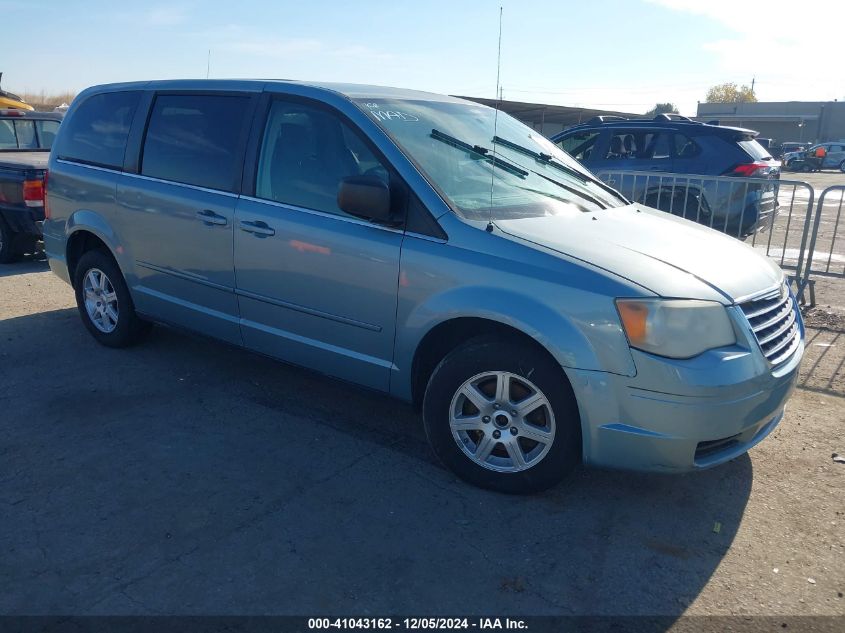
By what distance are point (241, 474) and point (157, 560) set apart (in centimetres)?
80

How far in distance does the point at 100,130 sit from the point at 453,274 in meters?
3.47

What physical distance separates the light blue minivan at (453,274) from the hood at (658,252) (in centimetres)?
2

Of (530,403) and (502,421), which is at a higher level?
(530,403)

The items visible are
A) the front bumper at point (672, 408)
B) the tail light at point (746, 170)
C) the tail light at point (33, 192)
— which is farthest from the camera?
the tail light at point (746, 170)

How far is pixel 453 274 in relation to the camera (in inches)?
142

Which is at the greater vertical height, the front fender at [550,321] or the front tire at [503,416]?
the front fender at [550,321]

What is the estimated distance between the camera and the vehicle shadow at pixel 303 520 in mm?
2891

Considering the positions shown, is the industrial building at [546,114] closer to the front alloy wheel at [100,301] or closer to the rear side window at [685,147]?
the rear side window at [685,147]

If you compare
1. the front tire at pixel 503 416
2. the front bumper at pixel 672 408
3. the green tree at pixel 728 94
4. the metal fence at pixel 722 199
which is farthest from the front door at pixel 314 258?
the green tree at pixel 728 94

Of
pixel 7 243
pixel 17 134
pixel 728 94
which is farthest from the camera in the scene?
pixel 728 94

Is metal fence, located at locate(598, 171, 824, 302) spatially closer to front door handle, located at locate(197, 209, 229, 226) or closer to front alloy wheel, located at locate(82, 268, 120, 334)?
front door handle, located at locate(197, 209, 229, 226)

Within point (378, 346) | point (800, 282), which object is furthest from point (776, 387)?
point (800, 282)

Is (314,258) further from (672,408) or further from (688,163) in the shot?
(688,163)

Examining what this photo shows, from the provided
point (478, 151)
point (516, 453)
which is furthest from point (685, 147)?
point (516, 453)
